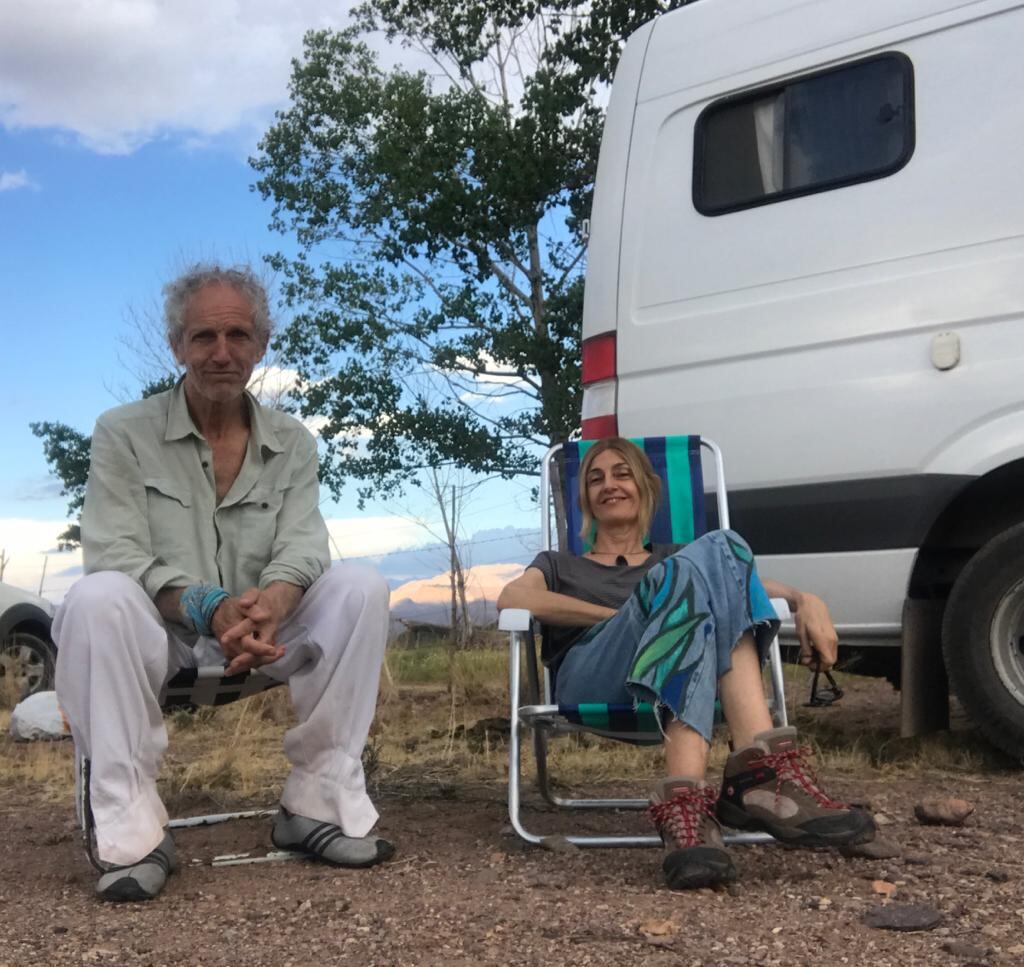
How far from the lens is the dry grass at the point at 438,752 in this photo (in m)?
3.92

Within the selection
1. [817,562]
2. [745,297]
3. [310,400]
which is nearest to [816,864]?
[817,562]

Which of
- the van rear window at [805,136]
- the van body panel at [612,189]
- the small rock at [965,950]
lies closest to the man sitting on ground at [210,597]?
the small rock at [965,950]

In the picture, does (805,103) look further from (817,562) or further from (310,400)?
(310,400)

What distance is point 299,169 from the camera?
18.1 m

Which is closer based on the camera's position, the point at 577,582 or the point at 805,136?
the point at 577,582

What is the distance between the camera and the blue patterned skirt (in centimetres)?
254

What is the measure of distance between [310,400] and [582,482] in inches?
495

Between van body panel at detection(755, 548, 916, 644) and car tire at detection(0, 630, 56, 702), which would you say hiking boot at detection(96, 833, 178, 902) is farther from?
car tire at detection(0, 630, 56, 702)

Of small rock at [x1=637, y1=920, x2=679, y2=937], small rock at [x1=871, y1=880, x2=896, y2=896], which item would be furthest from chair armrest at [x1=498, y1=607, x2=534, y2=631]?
small rock at [x1=871, y1=880, x2=896, y2=896]

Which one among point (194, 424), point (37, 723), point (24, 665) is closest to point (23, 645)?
point (24, 665)

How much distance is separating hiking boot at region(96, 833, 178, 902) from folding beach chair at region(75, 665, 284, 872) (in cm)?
6

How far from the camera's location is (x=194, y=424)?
2961 mm

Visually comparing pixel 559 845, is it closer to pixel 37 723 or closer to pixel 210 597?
pixel 210 597

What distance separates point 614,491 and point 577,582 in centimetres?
26
